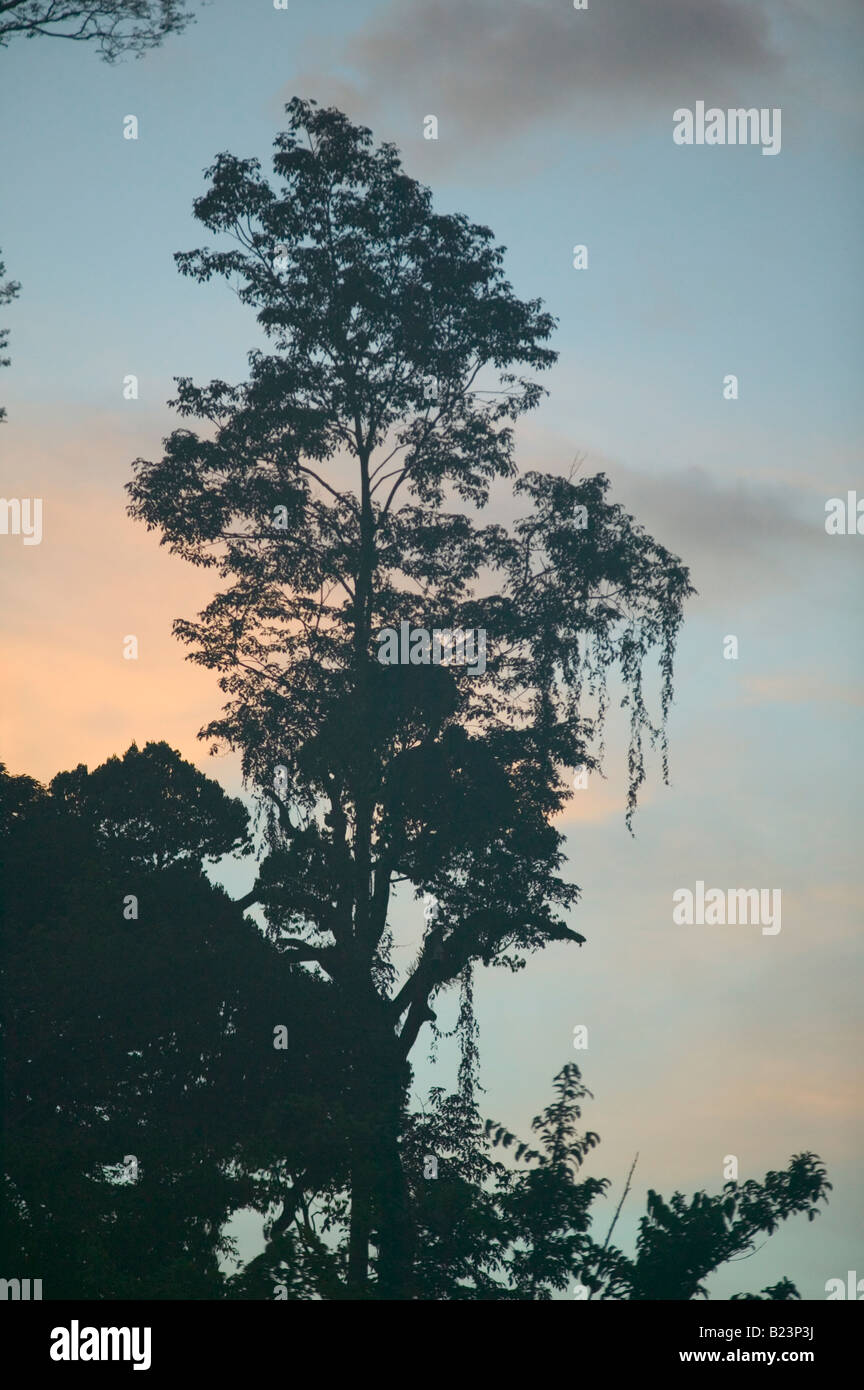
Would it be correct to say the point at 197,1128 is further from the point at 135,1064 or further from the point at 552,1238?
the point at 552,1238

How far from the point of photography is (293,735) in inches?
1059

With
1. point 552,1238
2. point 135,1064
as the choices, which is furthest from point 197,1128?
point 552,1238

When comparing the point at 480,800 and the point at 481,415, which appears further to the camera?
the point at 481,415

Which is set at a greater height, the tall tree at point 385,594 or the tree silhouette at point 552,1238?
the tall tree at point 385,594

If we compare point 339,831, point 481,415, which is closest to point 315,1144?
point 339,831

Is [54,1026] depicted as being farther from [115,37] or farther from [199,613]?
[115,37]

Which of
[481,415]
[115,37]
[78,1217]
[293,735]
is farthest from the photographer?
[481,415]

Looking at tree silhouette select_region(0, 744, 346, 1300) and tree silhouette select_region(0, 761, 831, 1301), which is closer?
tree silhouette select_region(0, 761, 831, 1301)

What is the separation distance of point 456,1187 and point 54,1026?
396 inches

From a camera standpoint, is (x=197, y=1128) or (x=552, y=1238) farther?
(x=197, y=1128)

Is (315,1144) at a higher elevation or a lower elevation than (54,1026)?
lower

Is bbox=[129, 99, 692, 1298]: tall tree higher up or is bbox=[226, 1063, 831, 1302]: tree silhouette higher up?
bbox=[129, 99, 692, 1298]: tall tree

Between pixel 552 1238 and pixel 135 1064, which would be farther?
pixel 135 1064

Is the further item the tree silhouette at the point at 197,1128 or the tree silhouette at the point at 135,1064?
the tree silhouette at the point at 135,1064
